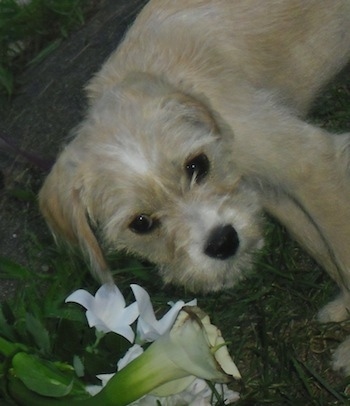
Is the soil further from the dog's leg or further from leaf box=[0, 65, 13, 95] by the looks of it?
the dog's leg

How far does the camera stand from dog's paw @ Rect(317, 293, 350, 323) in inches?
151

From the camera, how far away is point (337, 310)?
12.6 ft

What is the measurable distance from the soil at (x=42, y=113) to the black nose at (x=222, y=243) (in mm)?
1563

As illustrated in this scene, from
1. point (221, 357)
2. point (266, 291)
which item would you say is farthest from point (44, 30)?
point (221, 357)

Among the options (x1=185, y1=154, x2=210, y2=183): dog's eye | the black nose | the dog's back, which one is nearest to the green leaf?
the black nose

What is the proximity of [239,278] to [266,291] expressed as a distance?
416 mm

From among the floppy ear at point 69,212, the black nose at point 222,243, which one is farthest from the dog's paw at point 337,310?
the floppy ear at point 69,212

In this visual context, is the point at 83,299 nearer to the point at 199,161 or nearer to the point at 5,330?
the point at 5,330

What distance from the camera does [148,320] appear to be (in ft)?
7.54

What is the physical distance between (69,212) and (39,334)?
2.68ft

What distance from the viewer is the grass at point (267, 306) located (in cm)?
366

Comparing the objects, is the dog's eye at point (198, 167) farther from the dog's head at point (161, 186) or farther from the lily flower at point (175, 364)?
the lily flower at point (175, 364)

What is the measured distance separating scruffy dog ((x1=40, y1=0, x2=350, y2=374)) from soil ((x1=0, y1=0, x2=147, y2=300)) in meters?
1.13

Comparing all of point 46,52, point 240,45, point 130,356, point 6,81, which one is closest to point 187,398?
point 130,356
